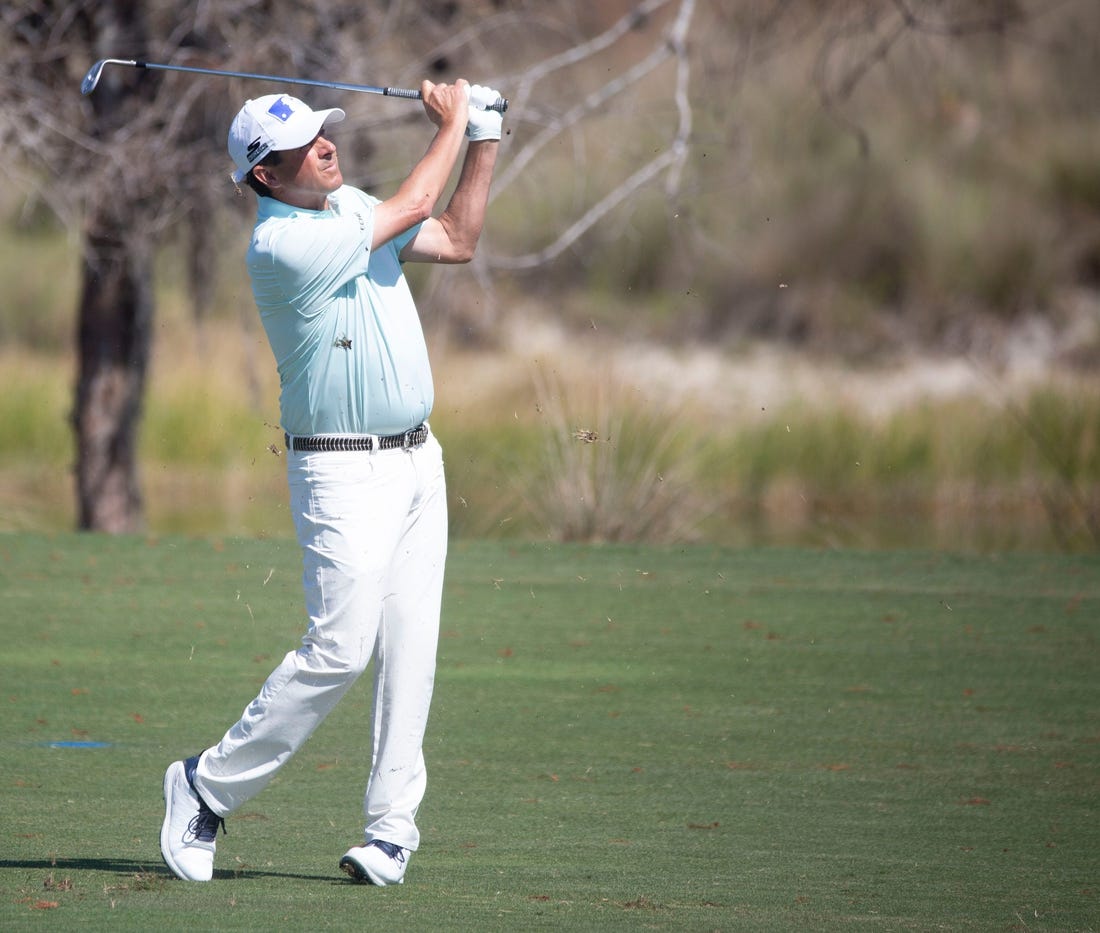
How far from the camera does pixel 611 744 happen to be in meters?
6.57

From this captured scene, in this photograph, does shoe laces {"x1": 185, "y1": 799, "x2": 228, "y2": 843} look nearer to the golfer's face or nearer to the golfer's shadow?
the golfer's shadow

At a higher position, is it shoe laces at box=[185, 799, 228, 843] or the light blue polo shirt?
the light blue polo shirt

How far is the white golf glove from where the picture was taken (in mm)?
5055

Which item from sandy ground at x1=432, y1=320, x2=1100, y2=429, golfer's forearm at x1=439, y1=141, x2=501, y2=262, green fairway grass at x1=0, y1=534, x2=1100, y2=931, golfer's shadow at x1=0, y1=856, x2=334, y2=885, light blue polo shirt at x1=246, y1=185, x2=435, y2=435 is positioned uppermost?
golfer's forearm at x1=439, y1=141, x2=501, y2=262

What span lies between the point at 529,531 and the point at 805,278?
14460 mm

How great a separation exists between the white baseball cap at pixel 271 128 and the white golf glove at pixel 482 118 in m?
0.55

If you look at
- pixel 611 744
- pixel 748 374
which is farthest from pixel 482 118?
pixel 748 374

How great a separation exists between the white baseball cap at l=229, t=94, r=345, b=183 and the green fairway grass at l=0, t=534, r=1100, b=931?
5.98 feet

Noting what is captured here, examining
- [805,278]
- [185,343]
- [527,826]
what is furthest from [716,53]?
[527,826]

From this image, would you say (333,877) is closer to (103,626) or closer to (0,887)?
A: (0,887)

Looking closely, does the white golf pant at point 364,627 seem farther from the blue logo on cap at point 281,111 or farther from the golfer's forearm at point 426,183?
the blue logo on cap at point 281,111

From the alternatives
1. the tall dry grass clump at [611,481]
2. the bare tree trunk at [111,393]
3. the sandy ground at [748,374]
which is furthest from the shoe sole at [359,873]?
the sandy ground at [748,374]

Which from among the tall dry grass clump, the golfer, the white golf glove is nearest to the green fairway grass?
the golfer

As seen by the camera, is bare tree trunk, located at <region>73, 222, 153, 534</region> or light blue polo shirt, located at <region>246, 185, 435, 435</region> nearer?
light blue polo shirt, located at <region>246, 185, 435, 435</region>
